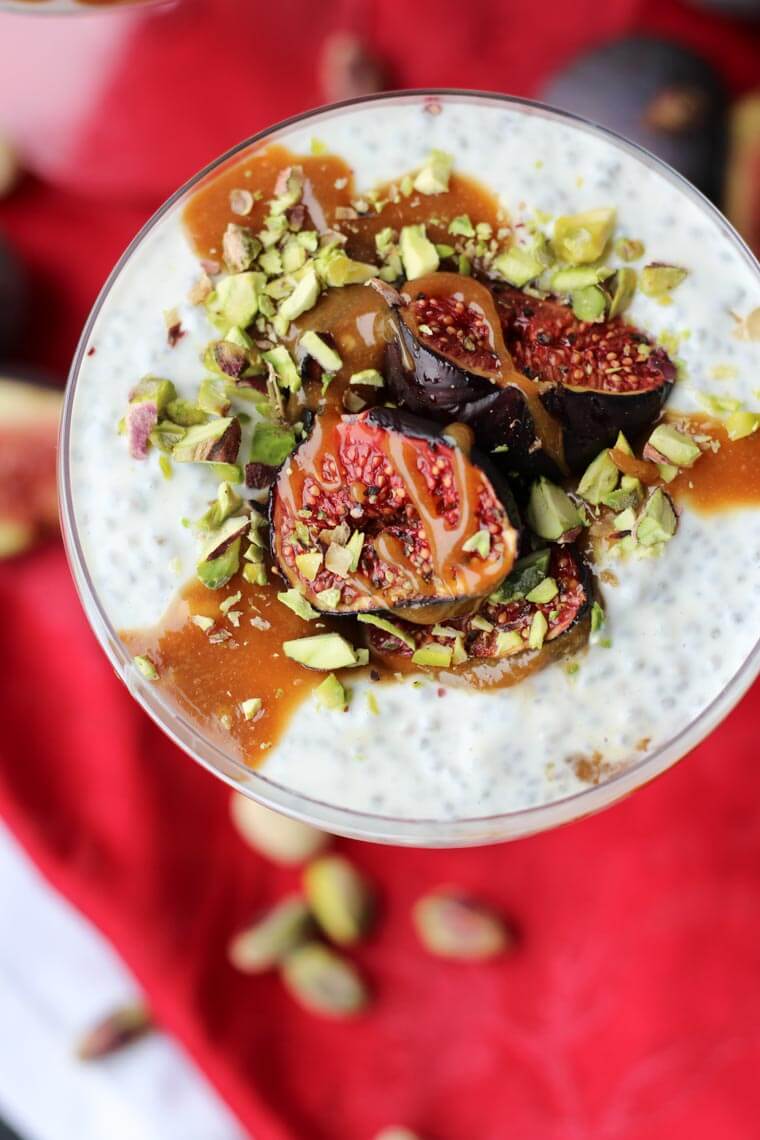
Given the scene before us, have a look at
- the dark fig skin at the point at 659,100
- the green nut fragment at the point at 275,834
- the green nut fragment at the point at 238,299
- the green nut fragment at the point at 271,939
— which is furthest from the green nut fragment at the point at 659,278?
the green nut fragment at the point at 271,939

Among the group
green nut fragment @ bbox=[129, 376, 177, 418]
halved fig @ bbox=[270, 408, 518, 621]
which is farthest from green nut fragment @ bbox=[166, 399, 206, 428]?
halved fig @ bbox=[270, 408, 518, 621]

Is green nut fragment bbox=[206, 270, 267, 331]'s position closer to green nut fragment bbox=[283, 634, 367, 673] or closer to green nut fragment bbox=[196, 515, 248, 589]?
green nut fragment bbox=[196, 515, 248, 589]

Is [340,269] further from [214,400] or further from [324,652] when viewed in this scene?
[324,652]

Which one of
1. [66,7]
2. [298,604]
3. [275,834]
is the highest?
[66,7]

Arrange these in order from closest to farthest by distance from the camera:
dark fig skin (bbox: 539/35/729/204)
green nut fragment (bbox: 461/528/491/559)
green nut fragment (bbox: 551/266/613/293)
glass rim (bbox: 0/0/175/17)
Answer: green nut fragment (bbox: 461/528/491/559) < green nut fragment (bbox: 551/266/613/293) < glass rim (bbox: 0/0/175/17) < dark fig skin (bbox: 539/35/729/204)

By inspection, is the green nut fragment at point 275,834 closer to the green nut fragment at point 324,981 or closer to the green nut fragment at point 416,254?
the green nut fragment at point 324,981

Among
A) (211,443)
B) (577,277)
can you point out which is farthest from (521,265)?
(211,443)
